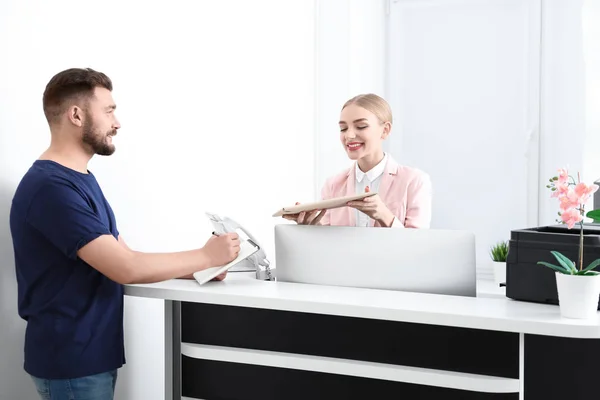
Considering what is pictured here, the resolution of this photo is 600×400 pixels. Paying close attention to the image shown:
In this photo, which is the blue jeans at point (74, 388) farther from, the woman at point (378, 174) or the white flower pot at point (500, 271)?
the white flower pot at point (500, 271)

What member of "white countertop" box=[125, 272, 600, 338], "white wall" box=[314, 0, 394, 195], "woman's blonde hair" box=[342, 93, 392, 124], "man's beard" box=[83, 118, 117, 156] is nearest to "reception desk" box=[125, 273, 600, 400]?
"white countertop" box=[125, 272, 600, 338]

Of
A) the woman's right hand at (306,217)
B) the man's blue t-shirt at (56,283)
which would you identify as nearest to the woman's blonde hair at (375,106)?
the woman's right hand at (306,217)

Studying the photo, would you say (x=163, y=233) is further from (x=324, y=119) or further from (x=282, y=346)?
(x=324, y=119)

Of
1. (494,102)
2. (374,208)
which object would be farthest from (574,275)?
(494,102)

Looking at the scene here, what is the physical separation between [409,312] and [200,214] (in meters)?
2.05

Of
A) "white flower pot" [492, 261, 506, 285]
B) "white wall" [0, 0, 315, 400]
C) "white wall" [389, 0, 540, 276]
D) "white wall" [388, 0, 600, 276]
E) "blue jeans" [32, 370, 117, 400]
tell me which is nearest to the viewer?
"blue jeans" [32, 370, 117, 400]

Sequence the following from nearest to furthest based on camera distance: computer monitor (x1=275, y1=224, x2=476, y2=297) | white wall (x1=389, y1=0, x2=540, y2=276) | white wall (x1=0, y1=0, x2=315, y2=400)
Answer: computer monitor (x1=275, y1=224, x2=476, y2=297) < white wall (x1=0, y1=0, x2=315, y2=400) < white wall (x1=389, y1=0, x2=540, y2=276)

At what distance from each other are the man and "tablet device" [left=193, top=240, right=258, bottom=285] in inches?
0.8

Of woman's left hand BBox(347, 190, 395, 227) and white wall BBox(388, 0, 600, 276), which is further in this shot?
white wall BBox(388, 0, 600, 276)

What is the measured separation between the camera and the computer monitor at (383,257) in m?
1.95

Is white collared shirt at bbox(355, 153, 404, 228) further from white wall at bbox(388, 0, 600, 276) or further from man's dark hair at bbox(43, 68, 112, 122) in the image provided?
white wall at bbox(388, 0, 600, 276)

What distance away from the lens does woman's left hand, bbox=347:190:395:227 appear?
2.17m

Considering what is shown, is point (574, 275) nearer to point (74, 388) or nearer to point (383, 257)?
point (383, 257)

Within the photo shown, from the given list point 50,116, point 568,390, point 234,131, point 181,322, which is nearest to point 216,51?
point 234,131
